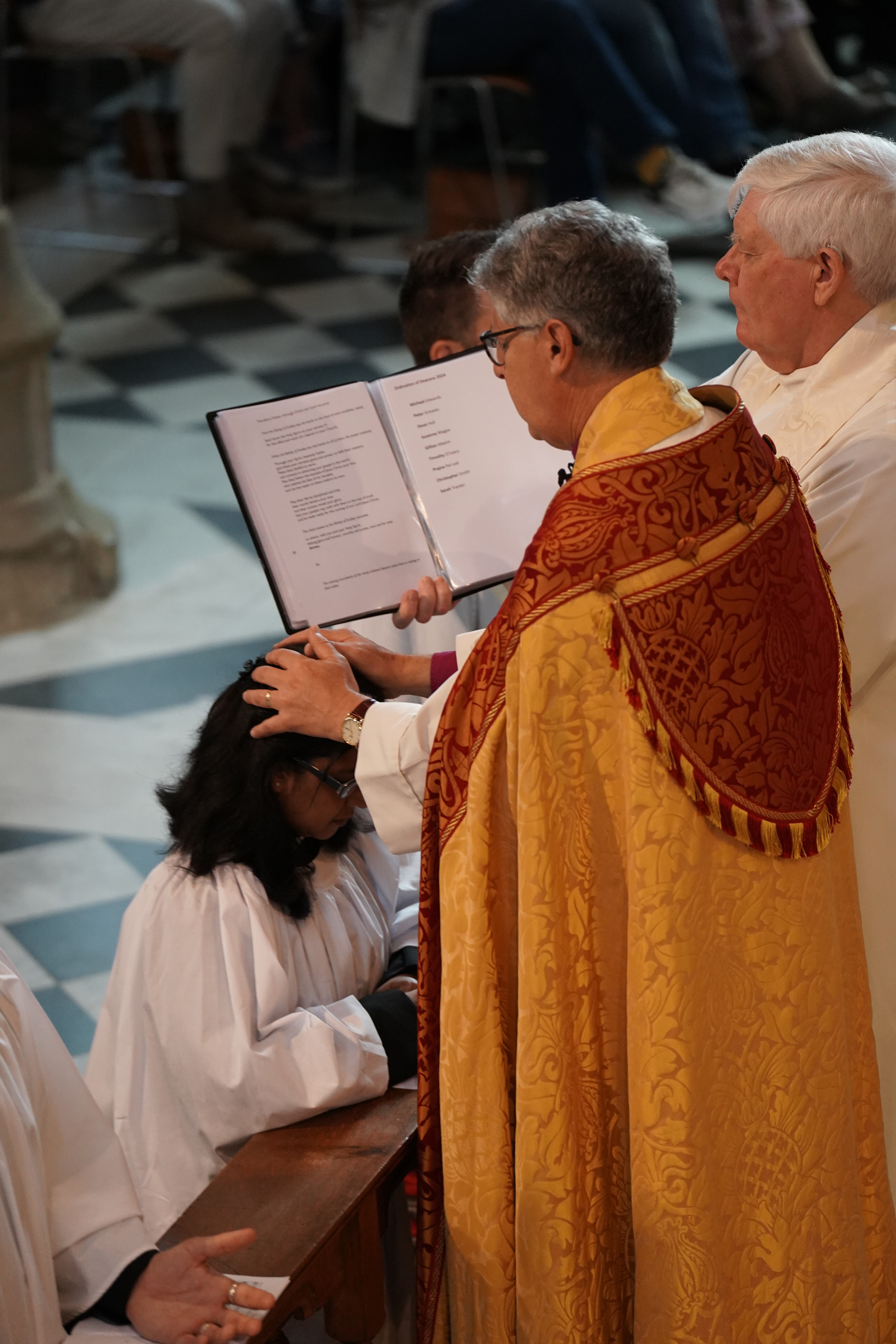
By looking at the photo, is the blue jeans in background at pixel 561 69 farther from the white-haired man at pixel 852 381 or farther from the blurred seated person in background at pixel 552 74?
the white-haired man at pixel 852 381

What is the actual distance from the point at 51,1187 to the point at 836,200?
5.08 feet

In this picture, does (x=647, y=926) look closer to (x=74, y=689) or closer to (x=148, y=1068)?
(x=148, y=1068)

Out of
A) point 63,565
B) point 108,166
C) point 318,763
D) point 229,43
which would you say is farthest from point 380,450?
point 108,166

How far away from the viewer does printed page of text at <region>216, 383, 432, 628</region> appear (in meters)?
2.28

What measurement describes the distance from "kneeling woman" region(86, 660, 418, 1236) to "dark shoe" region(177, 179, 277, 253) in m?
5.96

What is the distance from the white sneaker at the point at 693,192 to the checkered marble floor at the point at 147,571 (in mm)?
306

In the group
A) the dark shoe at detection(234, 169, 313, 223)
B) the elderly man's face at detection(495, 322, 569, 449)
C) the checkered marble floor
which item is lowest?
the checkered marble floor

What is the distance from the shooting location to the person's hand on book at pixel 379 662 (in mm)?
2217

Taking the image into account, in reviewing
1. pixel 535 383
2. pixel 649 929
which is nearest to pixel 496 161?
pixel 535 383

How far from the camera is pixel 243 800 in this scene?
221 cm

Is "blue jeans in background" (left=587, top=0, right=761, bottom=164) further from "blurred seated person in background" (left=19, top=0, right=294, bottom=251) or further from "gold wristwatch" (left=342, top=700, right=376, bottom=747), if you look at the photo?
"gold wristwatch" (left=342, top=700, right=376, bottom=747)

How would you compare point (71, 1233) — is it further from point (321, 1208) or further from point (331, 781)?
point (331, 781)

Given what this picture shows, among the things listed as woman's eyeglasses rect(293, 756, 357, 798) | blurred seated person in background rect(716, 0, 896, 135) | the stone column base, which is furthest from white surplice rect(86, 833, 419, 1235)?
blurred seated person in background rect(716, 0, 896, 135)

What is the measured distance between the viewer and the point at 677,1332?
192 cm
